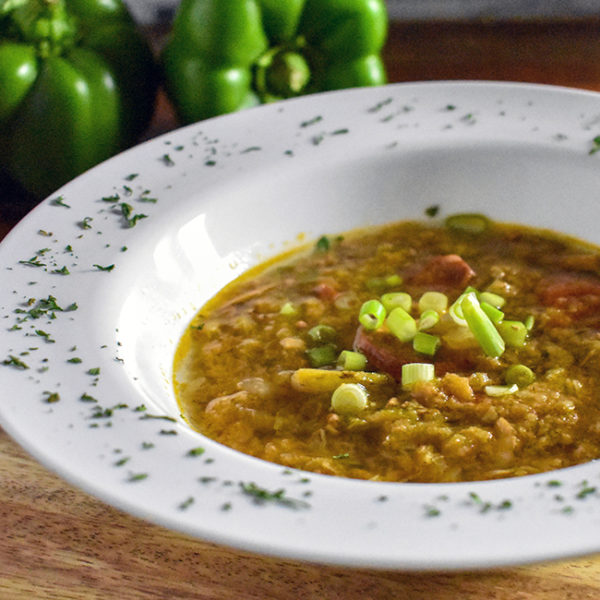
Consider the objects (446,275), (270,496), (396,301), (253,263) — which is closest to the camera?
(270,496)

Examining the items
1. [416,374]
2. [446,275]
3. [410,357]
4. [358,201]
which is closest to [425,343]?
[410,357]

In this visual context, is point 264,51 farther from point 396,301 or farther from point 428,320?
point 428,320

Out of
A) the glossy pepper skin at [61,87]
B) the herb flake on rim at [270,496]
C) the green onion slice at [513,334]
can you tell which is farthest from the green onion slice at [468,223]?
the herb flake on rim at [270,496]

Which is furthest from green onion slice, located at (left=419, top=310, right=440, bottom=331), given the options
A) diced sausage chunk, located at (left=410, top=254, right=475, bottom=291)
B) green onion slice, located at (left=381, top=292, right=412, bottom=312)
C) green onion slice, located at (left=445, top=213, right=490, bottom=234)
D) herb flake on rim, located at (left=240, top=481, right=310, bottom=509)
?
herb flake on rim, located at (left=240, top=481, right=310, bottom=509)

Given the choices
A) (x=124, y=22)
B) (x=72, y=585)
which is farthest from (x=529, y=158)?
(x=72, y=585)

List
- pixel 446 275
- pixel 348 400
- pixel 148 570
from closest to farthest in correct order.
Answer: pixel 148 570
pixel 348 400
pixel 446 275

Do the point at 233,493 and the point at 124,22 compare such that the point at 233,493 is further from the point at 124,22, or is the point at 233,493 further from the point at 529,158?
the point at 124,22

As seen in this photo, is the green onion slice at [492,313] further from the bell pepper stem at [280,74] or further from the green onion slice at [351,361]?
the bell pepper stem at [280,74]

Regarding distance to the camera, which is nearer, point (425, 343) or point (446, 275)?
point (425, 343)
